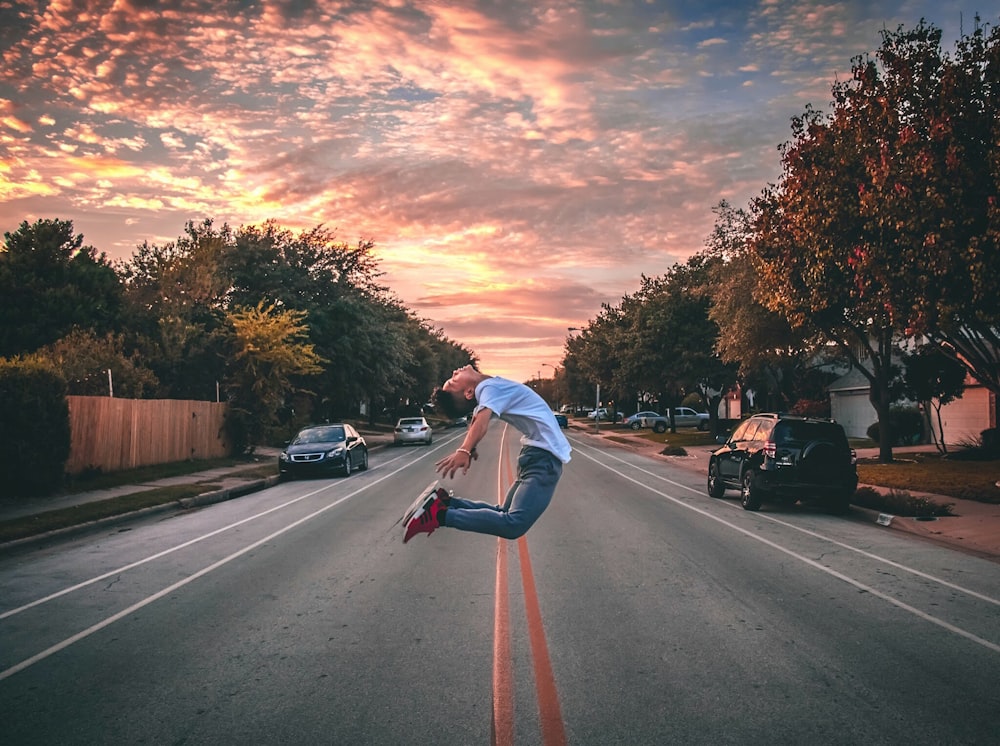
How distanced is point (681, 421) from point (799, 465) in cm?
5058

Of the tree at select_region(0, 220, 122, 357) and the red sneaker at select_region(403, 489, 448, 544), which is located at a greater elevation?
the tree at select_region(0, 220, 122, 357)

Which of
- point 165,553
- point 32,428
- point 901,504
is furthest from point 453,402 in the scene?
point 32,428

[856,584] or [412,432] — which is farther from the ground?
→ [412,432]

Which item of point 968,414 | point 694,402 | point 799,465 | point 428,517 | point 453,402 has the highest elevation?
point 694,402

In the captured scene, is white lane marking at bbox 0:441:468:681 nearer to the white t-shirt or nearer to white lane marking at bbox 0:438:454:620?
white lane marking at bbox 0:438:454:620

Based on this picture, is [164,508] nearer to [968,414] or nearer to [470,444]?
[470,444]

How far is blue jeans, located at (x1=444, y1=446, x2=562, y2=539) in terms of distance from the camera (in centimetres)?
672

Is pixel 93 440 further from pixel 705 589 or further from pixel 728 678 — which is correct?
pixel 728 678

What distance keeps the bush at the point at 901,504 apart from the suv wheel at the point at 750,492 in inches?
85.7

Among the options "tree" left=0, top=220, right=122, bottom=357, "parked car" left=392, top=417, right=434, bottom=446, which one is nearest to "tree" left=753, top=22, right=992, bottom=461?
"tree" left=0, top=220, right=122, bottom=357

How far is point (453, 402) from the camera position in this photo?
683 centimetres

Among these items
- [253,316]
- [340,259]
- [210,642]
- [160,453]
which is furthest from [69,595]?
[340,259]

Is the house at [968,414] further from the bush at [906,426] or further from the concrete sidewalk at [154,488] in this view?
the concrete sidewalk at [154,488]

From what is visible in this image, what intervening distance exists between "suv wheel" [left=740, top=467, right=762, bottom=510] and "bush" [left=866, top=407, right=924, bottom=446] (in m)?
23.0
